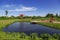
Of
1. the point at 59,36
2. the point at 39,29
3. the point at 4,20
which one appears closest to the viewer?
the point at 59,36

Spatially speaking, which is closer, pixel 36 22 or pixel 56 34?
pixel 56 34

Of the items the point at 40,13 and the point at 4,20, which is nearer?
the point at 40,13

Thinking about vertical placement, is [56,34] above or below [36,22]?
below

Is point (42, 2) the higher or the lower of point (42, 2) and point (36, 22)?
the higher

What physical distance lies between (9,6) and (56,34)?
2.33 metres

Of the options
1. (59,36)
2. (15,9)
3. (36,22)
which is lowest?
(59,36)

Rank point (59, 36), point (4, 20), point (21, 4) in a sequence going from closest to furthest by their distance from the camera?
point (59, 36) → point (21, 4) → point (4, 20)

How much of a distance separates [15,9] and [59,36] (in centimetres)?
221

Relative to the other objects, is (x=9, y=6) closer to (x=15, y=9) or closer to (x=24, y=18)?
(x=15, y=9)

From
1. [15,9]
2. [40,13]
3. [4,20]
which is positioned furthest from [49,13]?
[4,20]

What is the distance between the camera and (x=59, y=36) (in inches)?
247

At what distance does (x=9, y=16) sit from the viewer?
7254 mm

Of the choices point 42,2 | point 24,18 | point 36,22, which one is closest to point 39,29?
point 36,22

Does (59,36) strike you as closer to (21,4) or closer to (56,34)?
(56,34)
